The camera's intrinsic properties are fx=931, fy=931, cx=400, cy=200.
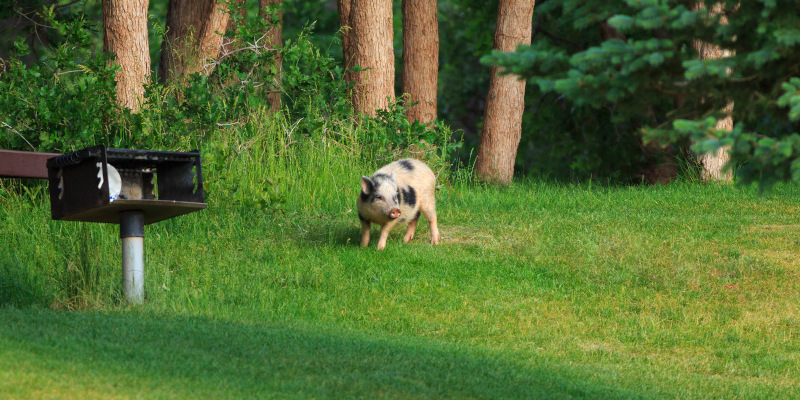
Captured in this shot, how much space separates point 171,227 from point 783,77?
913 cm

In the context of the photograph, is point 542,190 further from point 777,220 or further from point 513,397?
point 513,397

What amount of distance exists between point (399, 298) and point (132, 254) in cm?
302

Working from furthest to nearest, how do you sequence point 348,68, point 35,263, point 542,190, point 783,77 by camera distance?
point 542,190, point 348,68, point 35,263, point 783,77

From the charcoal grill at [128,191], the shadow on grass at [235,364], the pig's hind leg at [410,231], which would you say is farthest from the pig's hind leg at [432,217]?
the shadow on grass at [235,364]

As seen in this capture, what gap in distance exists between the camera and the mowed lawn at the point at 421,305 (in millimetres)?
7051

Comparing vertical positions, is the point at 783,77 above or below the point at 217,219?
above

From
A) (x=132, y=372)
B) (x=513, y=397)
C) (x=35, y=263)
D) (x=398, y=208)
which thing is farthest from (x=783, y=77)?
(x=35, y=263)

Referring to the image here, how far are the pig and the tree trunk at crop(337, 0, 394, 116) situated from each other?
3.88 meters

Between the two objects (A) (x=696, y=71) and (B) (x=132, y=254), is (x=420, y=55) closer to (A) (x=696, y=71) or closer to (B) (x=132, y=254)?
(B) (x=132, y=254)

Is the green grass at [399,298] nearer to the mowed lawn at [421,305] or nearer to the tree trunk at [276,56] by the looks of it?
the mowed lawn at [421,305]

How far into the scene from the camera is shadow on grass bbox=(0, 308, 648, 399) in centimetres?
645

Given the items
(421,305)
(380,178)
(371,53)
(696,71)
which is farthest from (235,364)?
(371,53)

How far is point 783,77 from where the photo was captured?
6148 mm

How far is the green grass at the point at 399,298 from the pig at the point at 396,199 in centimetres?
34
